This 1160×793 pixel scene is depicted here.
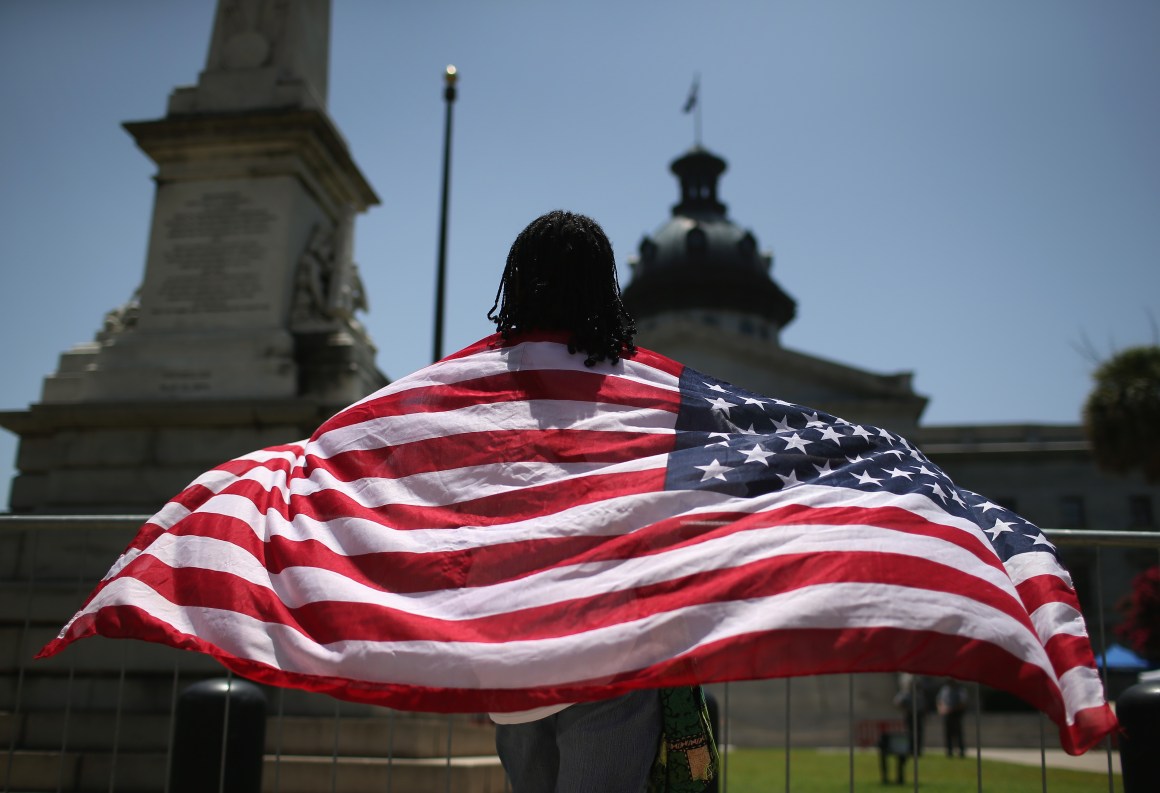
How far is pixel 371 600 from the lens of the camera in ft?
9.11

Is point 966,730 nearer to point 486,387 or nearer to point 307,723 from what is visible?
point 307,723

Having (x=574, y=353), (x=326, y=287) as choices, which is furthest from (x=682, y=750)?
(x=326, y=287)

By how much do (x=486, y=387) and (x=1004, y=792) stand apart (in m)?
8.53

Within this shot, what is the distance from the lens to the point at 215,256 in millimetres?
10086

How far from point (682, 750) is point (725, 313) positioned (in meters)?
72.5

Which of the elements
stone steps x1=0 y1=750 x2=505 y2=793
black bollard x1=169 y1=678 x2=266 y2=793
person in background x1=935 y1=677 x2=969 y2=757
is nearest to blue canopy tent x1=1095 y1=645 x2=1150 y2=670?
person in background x1=935 y1=677 x2=969 y2=757

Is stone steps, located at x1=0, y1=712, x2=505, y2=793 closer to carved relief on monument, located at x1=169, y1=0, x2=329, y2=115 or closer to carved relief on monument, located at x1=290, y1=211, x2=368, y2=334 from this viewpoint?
carved relief on monument, located at x1=290, y1=211, x2=368, y2=334

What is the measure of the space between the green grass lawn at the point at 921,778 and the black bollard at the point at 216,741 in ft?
19.1

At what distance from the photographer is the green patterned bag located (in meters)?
2.43

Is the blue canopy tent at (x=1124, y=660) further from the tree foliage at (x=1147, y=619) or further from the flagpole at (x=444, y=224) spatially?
the flagpole at (x=444, y=224)

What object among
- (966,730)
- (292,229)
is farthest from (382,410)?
(966,730)

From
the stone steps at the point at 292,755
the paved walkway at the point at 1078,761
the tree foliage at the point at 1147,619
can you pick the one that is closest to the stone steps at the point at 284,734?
the stone steps at the point at 292,755

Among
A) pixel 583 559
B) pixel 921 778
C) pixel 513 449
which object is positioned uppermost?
pixel 513 449

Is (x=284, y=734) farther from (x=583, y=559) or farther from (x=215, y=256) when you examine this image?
(x=215, y=256)
